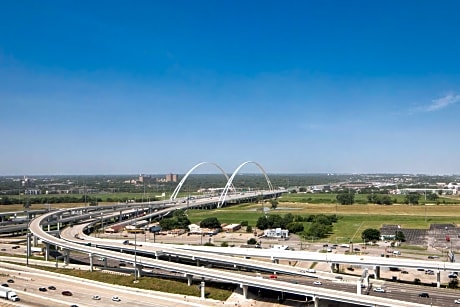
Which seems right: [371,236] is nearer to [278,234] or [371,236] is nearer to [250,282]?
[278,234]

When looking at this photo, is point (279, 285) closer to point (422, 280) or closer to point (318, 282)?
point (318, 282)

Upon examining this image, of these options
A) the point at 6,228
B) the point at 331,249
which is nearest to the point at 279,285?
the point at 331,249

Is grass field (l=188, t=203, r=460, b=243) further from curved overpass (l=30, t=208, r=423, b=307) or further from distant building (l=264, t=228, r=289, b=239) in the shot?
curved overpass (l=30, t=208, r=423, b=307)

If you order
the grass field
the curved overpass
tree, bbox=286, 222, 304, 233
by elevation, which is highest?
the curved overpass

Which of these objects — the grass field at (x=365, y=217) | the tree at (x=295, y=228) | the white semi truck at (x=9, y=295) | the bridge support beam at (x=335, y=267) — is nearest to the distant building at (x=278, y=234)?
the tree at (x=295, y=228)

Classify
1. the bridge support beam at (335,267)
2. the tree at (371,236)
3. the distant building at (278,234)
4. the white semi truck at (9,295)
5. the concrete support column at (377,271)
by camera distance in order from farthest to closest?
the distant building at (278,234) < the tree at (371,236) < the bridge support beam at (335,267) < the concrete support column at (377,271) < the white semi truck at (9,295)

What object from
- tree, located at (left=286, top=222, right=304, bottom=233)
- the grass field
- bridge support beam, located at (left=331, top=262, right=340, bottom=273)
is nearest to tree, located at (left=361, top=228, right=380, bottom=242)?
the grass field

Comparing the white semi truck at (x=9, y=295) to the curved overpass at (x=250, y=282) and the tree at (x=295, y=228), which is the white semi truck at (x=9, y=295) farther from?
the tree at (x=295, y=228)

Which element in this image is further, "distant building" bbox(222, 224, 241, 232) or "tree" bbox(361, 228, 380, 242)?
"distant building" bbox(222, 224, 241, 232)

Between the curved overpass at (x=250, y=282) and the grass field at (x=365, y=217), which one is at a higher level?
the curved overpass at (x=250, y=282)

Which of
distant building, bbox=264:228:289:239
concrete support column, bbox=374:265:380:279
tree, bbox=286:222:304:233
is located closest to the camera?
concrete support column, bbox=374:265:380:279

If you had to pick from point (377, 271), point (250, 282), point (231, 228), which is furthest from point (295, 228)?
point (250, 282)

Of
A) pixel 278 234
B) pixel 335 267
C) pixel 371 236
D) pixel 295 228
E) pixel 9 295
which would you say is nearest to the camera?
pixel 9 295
